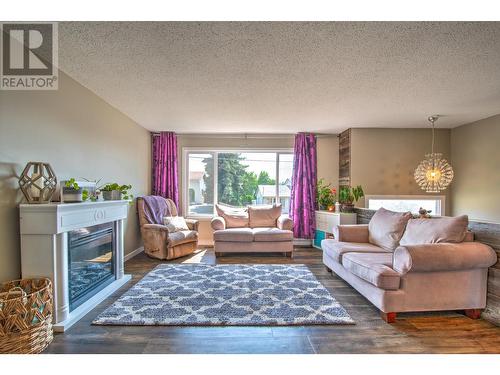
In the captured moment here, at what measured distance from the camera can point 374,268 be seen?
7.36 feet

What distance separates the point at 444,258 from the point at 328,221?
2435 millimetres

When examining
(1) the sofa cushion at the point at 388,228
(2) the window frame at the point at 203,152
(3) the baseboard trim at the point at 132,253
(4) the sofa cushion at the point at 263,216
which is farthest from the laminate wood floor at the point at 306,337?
(2) the window frame at the point at 203,152

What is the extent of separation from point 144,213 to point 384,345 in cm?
365

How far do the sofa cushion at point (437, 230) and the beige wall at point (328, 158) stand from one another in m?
2.59

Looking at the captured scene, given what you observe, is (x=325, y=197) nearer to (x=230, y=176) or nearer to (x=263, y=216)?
(x=263, y=216)

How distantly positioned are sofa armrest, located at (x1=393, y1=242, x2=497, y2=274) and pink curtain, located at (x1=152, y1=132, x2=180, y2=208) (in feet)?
13.4

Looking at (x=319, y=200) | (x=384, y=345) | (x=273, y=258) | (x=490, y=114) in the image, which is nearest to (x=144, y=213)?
(x=273, y=258)

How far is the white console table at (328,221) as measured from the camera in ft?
13.6

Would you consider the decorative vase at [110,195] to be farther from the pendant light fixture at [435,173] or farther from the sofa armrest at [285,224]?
the pendant light fixture at [435,173]

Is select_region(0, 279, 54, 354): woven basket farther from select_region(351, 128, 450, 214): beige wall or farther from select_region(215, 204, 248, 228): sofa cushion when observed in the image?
select_region(351, 128, 450, 214): beige wall

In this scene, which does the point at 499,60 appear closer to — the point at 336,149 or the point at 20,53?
the point at 336,149

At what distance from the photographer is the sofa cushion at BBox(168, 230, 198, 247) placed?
3893 mm

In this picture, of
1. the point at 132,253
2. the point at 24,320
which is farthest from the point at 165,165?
the point at 24,320

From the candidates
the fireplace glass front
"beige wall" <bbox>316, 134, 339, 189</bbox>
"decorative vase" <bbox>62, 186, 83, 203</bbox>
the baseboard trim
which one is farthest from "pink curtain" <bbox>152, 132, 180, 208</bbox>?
"beige wall" <bbox>316, 134, 339, 189</bbox>
